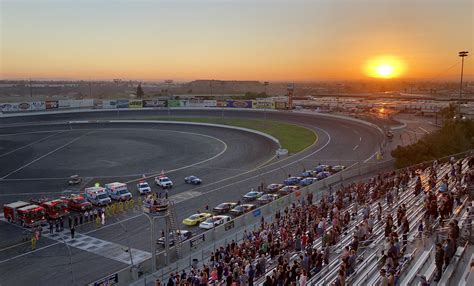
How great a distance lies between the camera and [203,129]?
8169 centimetres

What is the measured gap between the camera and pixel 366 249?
16172mm

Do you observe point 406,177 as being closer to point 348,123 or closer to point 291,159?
point 291,159

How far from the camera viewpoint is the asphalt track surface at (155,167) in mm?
23656

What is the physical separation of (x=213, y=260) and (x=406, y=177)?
14393 mm

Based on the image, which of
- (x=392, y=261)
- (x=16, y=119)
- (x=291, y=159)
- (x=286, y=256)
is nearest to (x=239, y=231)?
(x=286, y=256)

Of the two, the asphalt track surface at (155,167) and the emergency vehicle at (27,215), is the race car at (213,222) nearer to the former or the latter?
the asphalt track surface at (155,167)

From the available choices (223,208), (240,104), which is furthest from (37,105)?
(223,208)

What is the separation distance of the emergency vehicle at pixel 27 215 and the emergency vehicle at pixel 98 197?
5.37 metres

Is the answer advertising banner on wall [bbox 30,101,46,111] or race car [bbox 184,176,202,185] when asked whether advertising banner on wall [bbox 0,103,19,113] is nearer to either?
advertising banner on wall [bbox 30,101,46,111]

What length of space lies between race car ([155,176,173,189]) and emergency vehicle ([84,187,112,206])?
6.28 meters

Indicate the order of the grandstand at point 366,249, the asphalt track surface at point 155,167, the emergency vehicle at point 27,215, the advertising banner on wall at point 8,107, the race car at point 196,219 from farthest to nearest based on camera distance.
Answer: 1. the advertising banner on wall at point 8,107
2. the emergency vehicle at point 27,215
3. the race car at point 196,219
4. the asphalt track surface at point 155,167
5. the grandstand at point 366,249

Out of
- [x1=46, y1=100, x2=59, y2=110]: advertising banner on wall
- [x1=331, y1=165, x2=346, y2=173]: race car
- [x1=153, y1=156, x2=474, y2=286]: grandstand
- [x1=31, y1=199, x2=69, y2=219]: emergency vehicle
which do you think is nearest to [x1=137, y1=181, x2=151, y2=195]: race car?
[x1=31, y1=199, x2=69, y2=219]: emergency vehicle

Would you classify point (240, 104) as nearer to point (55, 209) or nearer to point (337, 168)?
point (337, 168)

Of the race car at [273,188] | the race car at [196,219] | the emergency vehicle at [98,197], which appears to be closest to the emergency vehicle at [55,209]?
→ the emergency vehicle at [98,197]
